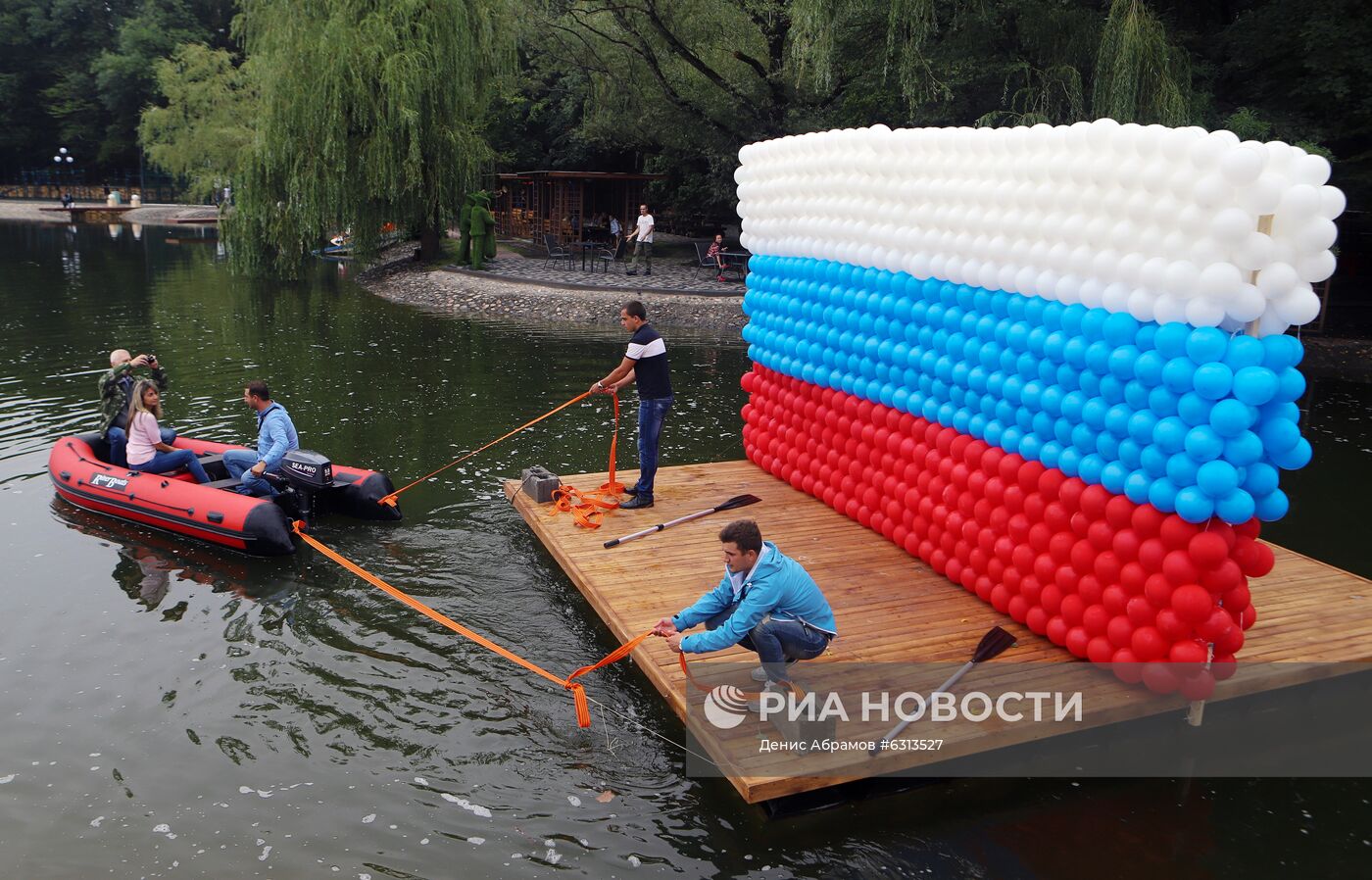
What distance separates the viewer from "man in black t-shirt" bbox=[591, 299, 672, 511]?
9750 millimetres

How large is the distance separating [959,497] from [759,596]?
8.97 feet

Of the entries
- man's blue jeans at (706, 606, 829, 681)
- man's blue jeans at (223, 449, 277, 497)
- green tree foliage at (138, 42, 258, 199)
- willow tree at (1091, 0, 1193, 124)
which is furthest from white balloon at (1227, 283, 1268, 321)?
green tree foliage at (138, 42, 258, 199)

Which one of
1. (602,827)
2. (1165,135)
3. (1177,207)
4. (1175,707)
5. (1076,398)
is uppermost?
(1165,135)

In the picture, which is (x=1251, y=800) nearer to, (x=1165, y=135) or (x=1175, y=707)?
Answer: (x=1175, y=707)

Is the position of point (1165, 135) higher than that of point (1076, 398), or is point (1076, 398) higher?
point (1165, 135)

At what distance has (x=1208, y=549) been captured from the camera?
6.16 metres

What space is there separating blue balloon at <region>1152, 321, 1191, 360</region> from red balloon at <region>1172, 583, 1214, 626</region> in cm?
134

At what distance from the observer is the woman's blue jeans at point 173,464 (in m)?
10.5

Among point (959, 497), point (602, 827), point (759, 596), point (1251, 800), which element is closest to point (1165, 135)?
point (959, 497)

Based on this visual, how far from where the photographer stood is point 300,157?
987 inches

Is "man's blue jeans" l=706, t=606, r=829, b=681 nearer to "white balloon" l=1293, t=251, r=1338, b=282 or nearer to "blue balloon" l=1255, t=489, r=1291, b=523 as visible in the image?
"blue balloon" l=1255, t=489, r=1291, b=523

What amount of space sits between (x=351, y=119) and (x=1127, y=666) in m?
23.1

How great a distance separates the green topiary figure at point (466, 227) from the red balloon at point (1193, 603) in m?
24.8

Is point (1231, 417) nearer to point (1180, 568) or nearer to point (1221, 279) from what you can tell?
point (1221, 279)
